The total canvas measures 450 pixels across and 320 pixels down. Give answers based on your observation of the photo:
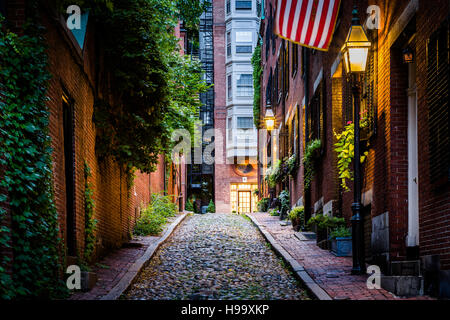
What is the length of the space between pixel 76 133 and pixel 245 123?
107 ft

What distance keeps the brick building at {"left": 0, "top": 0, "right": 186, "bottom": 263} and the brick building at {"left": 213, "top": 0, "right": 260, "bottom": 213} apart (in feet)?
91.9

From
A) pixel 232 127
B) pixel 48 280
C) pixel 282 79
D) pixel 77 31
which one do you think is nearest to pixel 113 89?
pixel 77 31

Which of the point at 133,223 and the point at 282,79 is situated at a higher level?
the point at 282,79

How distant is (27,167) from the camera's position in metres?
6.58

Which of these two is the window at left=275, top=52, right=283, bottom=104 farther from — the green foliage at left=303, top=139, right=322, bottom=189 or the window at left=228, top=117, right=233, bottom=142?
the window at left=228, top=117, right=233, bottom=142

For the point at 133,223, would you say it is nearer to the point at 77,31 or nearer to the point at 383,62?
the point at 77,31

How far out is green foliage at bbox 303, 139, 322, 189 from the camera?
574 inches

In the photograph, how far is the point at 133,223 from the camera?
16484 millimetres

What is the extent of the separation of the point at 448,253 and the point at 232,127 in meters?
35.8

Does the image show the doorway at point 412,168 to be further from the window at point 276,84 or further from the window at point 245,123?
the window at point 245,123

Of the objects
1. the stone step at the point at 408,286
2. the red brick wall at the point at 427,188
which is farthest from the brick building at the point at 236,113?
the stone step at the point at 408,286

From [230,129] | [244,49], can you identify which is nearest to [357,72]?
[230,129]

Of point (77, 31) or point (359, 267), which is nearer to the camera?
point (359, 267)
